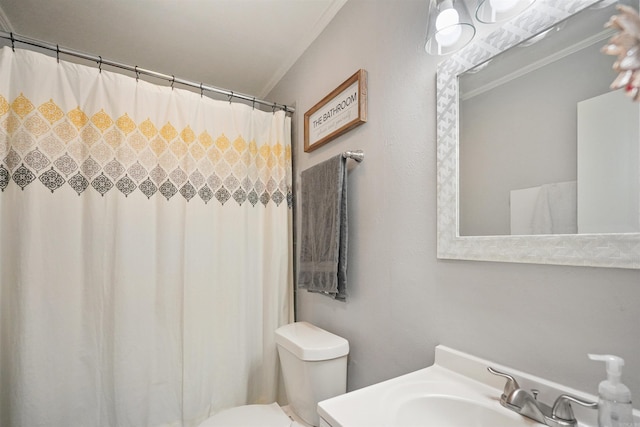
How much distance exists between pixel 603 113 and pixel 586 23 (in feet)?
0.70

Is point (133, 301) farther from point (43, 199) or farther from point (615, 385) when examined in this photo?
point (615, 385)

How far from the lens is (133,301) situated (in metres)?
1.41

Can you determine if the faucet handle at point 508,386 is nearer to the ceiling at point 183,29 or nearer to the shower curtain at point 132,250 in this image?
the shower curtain at point 132,250

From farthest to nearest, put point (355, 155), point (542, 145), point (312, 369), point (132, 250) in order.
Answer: point (132, 250) → point (355, 155) → point (312, 369) → point (542, 145)

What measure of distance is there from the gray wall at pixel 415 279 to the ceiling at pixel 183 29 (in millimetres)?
234

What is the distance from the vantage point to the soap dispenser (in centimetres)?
49

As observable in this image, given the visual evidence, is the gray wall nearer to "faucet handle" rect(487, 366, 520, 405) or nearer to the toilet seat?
"faucet handle" rect(487, 366, 520, 405)

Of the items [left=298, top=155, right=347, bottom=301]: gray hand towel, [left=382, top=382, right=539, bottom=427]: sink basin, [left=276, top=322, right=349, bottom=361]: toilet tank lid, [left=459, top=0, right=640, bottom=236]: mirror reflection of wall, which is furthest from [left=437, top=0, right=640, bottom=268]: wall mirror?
[left=276, top=322, right=349, bottom=361]: toilet tank lid

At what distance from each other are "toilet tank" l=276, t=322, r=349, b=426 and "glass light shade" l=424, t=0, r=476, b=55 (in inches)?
45.5

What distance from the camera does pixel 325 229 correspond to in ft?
4.59

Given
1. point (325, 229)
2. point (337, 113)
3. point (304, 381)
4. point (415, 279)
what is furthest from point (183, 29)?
point (304, 381)

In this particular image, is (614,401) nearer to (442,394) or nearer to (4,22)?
(442,394)

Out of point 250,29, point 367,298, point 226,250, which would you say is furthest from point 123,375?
point 250,29

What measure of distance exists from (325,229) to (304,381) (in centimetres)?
65
